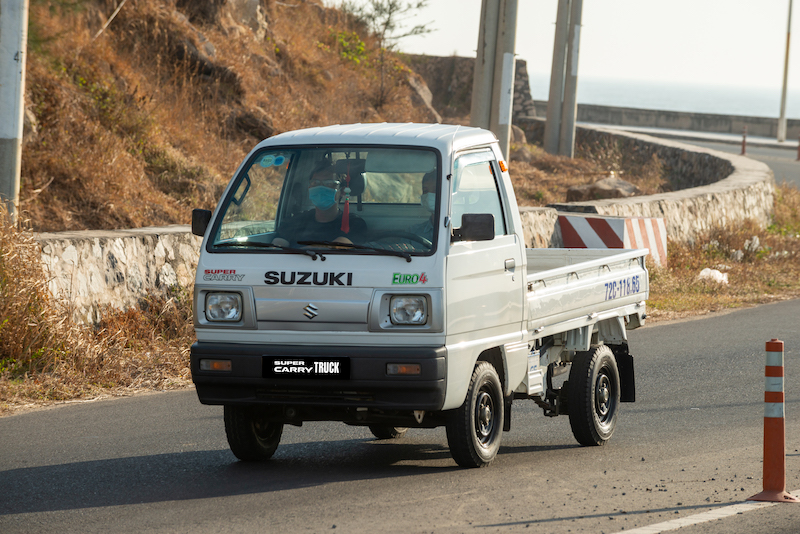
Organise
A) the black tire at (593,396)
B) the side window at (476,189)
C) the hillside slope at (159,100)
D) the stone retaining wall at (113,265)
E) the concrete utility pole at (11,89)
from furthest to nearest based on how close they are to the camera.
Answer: the hillside slope at (159,100) < the concrete utility pole at (11,89) < the stone retaining wall at (113,265) < the black tire at (593,396) < the side window at (476,189)

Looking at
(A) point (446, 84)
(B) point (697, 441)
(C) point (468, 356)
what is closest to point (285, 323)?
(C) point (468, 356)

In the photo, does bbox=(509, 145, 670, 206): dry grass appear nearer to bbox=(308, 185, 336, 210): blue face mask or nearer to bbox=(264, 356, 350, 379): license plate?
bbox=(308, 185, 336, 210): blue face mask

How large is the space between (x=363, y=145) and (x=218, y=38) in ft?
47.4

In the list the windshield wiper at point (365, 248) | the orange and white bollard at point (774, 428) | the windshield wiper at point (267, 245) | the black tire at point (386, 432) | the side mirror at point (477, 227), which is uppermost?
the side mirror at point (477, 227)

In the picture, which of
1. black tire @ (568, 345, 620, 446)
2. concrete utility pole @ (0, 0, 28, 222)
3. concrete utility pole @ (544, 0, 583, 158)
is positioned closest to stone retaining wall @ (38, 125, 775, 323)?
concrete utility pole @ (0, 0, 28, 222)

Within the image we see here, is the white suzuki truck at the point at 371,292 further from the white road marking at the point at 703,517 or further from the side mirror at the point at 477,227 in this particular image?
the white road marking at the point at 703,517

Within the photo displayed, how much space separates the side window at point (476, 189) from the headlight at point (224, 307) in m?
1.39

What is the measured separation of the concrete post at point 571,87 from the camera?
31.6 meters

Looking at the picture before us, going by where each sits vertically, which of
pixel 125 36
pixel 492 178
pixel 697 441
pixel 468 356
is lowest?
pixel 697 441

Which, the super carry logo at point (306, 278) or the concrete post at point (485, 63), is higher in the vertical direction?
the concrete post at point (485, 63)

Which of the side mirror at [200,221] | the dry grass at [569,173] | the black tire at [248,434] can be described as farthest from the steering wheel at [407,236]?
the dry grass at [569,173]

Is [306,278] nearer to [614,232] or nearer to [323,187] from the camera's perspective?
[323,187]

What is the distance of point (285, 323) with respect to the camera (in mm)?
6223

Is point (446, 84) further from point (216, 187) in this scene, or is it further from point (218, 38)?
point (216, 187)
